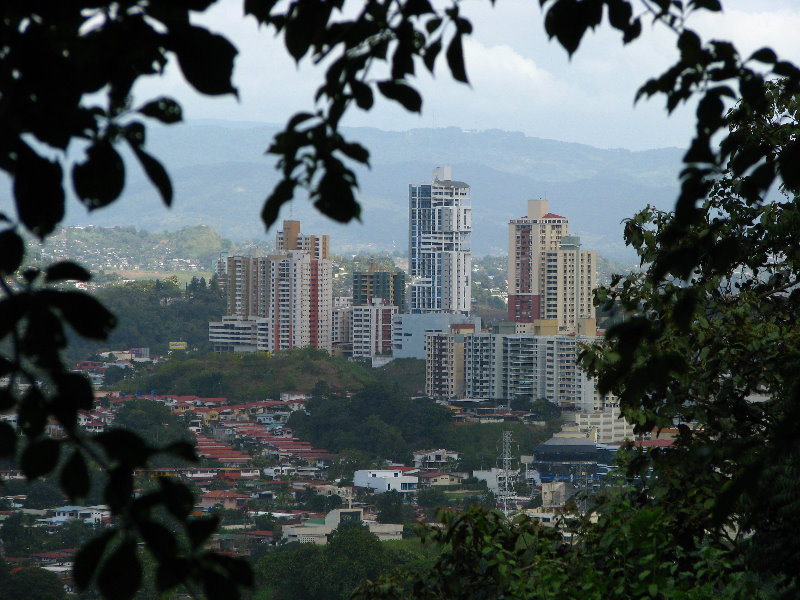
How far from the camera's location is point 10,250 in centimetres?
58

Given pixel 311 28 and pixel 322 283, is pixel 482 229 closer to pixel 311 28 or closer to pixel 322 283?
pixel 322 283

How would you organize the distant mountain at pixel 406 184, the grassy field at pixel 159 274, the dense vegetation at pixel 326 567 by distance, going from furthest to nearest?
the distant mountain at pixel 406 184 < the grassy field at pixel 159 274 < the dense vegetation at pixel 326 567

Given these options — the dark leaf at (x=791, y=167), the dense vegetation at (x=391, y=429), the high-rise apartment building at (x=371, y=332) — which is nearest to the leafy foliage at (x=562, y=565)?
the dark leaf at (x=791, y=167)

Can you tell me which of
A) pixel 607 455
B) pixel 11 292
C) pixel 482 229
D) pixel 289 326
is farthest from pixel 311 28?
pixel 482 229

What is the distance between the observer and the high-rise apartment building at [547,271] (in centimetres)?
3131

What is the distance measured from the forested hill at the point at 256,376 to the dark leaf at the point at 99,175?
25107 millimetres

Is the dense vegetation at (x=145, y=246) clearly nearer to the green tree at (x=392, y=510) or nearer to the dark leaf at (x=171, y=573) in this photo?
the green tree at (x=392, y=510)

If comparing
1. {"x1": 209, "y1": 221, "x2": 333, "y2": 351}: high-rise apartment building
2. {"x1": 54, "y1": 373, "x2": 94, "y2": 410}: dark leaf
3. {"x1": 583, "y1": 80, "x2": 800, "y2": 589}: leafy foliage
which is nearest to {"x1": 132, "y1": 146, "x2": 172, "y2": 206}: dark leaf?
{"x1": 54, "y1": 373, "x2": 94, "y2": 410}: dark leaf

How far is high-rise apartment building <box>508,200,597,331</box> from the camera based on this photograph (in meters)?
31.3

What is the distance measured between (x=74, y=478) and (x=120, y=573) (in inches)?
2.7

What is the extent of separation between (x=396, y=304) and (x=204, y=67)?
34.5 metres

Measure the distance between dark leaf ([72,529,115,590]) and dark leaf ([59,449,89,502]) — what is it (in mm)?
37

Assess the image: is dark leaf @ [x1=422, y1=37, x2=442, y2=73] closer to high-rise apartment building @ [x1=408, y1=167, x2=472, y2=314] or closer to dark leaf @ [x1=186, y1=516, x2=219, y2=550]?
dark leaf @ [x1=186, y1=516, x2=219, y2=550]

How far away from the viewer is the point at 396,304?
3509 cm
